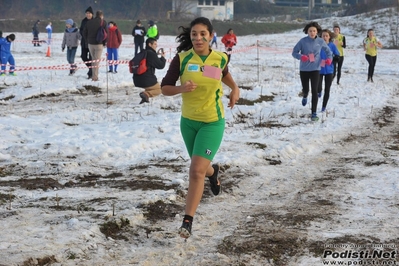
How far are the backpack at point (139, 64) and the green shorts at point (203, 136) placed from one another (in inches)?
311

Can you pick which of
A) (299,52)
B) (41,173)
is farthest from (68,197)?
(299,52)

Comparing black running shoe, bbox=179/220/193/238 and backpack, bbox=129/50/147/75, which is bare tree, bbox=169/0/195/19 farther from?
black running shoe, bbox=179/220/193/238

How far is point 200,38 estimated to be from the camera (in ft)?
17.3

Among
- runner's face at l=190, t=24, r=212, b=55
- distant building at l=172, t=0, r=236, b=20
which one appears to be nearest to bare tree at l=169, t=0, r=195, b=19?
distant building at l=172, t=0, r=236, b=20

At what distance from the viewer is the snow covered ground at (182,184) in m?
4.82

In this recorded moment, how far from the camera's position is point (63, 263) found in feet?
14.5

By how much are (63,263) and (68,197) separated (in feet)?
6.33

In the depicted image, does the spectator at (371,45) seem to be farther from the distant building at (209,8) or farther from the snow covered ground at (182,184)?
the distant building at (209,8)

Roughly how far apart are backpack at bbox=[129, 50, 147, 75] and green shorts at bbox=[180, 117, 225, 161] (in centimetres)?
790

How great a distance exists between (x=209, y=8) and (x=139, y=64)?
7414 centimetres

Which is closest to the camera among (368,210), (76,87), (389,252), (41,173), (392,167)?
(389,252)

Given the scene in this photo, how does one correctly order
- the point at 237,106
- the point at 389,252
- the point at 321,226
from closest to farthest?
the point at 389,252 → the point at 321,226 → the point at 237,106

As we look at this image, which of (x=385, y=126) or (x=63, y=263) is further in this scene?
(x=385, y=126)

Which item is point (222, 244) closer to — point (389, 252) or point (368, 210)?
point (389, 252)
